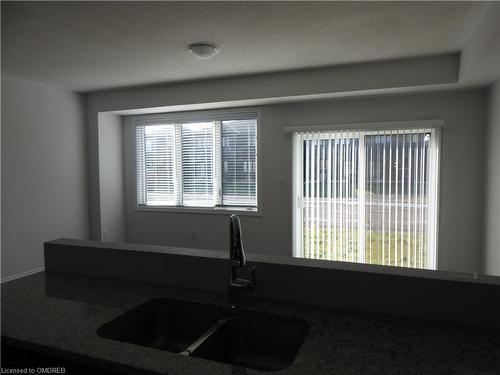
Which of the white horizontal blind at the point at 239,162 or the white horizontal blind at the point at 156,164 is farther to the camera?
the white horizontal blind at the point at 156,164

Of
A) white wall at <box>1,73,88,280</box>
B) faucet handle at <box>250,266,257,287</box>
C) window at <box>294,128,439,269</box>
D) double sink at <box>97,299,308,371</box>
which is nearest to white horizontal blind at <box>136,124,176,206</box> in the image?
white wall at <box>1,73,88,280</box>

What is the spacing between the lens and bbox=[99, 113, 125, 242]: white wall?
5008 mm

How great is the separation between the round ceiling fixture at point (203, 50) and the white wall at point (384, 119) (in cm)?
159

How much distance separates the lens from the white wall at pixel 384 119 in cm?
376

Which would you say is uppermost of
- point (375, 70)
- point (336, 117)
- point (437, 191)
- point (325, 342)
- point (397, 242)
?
point (375, 70)

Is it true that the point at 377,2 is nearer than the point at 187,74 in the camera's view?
Yes

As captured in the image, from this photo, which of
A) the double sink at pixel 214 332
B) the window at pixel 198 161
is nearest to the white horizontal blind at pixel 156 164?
the window at pixel 198 161

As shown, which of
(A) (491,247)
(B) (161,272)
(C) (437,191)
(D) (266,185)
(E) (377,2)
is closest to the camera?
(B) (161,272)

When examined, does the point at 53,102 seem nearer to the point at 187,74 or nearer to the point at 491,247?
the point at 187,74

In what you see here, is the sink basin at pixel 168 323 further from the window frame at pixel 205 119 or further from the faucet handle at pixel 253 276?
the window frame at pixel 205 119

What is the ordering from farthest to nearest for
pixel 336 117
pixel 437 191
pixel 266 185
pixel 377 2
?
pixel 266 185
pixel 336 117
pixel 437 191
pixel 377 2

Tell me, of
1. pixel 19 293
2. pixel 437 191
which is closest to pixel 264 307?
pixel 19 293

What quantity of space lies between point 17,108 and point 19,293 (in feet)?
10.7

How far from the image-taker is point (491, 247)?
3.42 m
